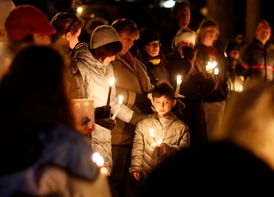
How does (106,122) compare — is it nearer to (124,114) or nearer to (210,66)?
(124,114)

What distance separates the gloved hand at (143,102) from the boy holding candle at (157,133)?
10 centimetres

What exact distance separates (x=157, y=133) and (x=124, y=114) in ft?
1.47

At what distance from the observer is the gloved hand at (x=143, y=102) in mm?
6520

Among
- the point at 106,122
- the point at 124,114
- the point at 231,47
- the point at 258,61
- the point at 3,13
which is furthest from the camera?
the point at 258,61

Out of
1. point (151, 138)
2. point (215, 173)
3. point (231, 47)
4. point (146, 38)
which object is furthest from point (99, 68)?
point (231, 47)

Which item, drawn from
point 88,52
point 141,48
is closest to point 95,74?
point 88,52

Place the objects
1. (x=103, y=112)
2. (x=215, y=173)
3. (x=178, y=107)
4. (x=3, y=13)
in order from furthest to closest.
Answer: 1. (x=178, y=107)
2. (x=3, y=13)
3. (x=103, y=112)
4. (x=215, y=173)

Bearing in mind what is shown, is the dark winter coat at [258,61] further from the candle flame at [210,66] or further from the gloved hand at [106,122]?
the gloved hand at [106,122]

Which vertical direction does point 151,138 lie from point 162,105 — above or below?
below

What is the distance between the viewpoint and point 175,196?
219cm

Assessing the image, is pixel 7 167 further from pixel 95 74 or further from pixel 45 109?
pixel 95 74

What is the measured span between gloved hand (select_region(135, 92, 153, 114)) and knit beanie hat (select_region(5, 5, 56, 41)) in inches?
74.0

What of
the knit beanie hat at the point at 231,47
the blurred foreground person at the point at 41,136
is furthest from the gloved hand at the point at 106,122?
the knit beanie hat at the point at 231,47

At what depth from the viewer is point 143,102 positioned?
258 inches
